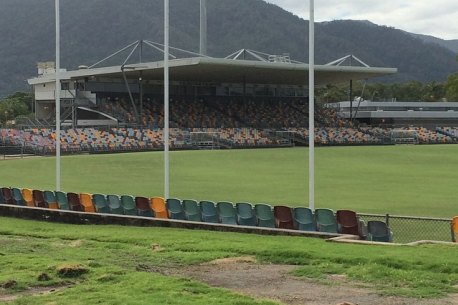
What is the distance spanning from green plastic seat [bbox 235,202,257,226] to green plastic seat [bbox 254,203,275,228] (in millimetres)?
127

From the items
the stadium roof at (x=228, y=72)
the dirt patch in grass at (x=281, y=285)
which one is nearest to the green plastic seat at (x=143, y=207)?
the dirt patch in grass at (x=281, y=285)

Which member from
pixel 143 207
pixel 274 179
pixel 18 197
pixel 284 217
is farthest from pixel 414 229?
pixel 274 179

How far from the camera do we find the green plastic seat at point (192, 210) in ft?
49.7

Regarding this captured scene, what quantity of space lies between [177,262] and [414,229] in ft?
21.0

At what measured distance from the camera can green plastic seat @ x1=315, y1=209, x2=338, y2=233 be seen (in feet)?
43.0

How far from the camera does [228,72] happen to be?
70.2 metres

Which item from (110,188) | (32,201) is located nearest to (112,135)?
(110,188)

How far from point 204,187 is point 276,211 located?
40.7ft

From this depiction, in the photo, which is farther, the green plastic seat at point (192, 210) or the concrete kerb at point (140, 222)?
the green plastic seat at point (192, 210)

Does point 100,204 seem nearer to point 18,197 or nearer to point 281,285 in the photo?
point 18,197

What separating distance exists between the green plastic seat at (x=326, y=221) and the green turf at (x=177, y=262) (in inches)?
52.2

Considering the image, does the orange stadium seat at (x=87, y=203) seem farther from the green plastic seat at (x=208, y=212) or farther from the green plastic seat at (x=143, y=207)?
the green plastic seat at (x=208, y=212)

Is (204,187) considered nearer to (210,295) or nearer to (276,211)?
(276,211)

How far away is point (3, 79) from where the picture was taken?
154750 millimetres
